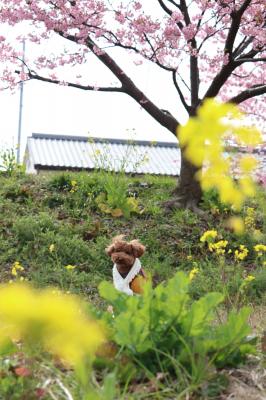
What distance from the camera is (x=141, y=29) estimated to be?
8672mm

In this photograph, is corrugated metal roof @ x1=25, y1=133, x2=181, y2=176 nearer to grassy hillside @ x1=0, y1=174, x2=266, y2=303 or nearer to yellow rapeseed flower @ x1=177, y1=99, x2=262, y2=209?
grassy hillside @ x1=0, y1=174, x2=266, y2=303

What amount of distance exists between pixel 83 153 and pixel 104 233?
9.20 metres

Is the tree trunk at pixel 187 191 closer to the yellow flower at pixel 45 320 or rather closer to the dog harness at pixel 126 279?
the dog harness at pixel 126 279

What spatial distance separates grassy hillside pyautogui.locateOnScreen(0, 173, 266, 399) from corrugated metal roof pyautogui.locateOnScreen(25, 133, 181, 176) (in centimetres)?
532

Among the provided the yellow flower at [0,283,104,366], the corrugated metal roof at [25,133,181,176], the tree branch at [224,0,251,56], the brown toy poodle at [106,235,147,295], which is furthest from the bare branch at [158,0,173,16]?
the yellow flower at [0,283,104,366]

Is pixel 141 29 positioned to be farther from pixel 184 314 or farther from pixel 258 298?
pixel 184 314

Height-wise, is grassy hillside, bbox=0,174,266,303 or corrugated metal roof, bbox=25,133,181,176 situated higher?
corrugated metal roof, bbox=25,133,181,176

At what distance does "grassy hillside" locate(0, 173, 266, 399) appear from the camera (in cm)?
652

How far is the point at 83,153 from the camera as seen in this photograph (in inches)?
661

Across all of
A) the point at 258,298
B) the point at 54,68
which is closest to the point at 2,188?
the point at 54,68

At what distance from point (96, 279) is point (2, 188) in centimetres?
281

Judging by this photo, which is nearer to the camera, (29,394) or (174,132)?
(29,394)

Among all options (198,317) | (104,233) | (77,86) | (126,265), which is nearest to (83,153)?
(77,86)

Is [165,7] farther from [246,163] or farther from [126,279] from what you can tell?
[246,163]
